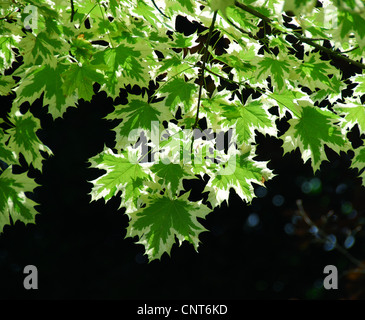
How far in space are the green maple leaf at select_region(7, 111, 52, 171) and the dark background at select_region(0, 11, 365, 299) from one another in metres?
2.87

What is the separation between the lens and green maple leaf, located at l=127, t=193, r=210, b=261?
1.62 metres

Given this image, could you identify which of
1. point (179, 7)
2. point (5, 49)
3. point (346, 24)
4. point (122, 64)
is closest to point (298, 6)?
point (346, 24)

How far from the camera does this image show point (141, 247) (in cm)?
511

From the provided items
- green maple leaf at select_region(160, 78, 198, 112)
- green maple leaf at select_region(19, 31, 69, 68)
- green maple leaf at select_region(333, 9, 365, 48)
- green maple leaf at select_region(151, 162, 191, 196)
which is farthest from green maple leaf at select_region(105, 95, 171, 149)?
green maple leaf at select_region(333, 9, 365, 48)

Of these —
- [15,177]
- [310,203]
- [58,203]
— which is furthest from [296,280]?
[15,177]

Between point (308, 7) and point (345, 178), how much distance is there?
17.9 feet

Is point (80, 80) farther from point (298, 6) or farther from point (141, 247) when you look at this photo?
point (141, 247)

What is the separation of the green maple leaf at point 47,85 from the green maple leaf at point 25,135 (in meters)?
0.13

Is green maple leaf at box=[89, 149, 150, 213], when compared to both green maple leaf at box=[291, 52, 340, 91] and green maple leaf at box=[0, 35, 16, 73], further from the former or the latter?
green maple leaf at box=[291, 52, 340, 91]

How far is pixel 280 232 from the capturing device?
18.7ft

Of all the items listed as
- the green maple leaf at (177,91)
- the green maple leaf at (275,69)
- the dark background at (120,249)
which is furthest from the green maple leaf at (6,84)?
the dark background at (120,249)

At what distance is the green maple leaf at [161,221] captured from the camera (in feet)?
5.30

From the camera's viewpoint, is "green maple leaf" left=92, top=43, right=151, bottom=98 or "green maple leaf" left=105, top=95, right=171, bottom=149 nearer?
"green maple leaf" left=92, top=43, right=151, bottom=98

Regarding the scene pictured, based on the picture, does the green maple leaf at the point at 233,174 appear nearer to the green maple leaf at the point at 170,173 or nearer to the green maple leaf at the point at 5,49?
the green maple leaf at the point at 170,173
